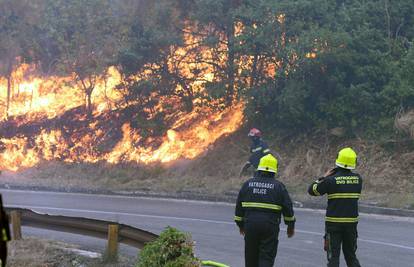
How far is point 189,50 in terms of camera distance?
2484cm

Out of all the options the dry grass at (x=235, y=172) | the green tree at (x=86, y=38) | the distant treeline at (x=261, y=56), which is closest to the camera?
the dry grass at (x=235, y=172)

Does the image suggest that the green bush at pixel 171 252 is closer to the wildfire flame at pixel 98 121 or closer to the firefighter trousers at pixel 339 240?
the firefighter trousers at pixel 339 240

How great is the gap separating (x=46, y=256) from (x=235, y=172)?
36.8ft

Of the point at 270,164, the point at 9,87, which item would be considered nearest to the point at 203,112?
the point at 9,87

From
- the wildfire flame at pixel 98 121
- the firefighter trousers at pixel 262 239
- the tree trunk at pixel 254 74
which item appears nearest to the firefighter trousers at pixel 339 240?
the firefighter trousers at pixel 262 239

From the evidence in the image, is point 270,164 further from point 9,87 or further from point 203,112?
point 9,87

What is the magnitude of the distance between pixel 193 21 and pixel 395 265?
16476mm

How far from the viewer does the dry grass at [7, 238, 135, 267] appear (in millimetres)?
10414

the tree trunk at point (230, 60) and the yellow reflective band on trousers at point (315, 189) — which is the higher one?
the tree trunk at point (230, 60)

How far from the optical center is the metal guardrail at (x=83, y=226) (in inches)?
387

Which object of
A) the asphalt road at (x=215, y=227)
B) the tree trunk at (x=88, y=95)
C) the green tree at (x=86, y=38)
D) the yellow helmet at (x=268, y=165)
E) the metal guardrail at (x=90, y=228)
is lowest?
the asphalt road at (x=215, y=227)

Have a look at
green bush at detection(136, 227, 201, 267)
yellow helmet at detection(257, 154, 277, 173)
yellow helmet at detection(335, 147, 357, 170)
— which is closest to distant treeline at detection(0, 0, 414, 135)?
yellow helmet at detection(335, 147, 357, 170)

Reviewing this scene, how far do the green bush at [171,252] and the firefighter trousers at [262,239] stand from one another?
3.65 feet

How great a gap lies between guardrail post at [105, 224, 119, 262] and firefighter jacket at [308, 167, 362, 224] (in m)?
3.55
